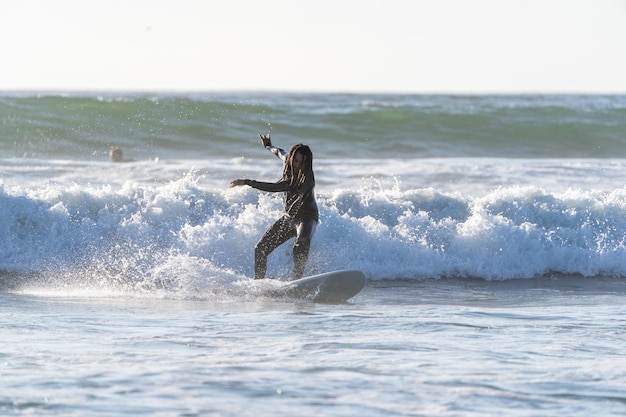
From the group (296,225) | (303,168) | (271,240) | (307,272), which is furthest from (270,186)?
(307,272)

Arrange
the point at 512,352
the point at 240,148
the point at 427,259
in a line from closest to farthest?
1. the point at 512,352
2. the point at 427,259
3. the point at 240,148

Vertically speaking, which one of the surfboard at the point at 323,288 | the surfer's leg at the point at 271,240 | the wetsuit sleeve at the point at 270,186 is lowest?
the surfboard at the point at 323,288

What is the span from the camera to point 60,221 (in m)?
14.5

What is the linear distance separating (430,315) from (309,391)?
340 centimetres

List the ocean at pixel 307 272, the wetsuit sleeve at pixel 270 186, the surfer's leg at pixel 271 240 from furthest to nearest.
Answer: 1. the surfer's leg at pixel 271 240
2. the wetsuit sleeve at pixel 270 186
3. the ocean at pixel 307 272

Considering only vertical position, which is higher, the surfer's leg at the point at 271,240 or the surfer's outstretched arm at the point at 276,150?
the surfer's outstretched arm at the point at 276,150

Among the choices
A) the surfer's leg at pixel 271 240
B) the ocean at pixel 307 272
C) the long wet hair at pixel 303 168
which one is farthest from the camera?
the surfer's leg at pixel 271 240

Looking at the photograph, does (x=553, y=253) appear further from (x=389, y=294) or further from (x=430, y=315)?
(x=430, y=315)

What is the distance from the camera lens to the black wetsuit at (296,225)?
37.4 ft

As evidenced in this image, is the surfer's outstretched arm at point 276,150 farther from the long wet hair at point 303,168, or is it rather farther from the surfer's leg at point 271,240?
the surfer's leg at point 271,240

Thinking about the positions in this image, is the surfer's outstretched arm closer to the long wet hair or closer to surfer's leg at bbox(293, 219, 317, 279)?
the long wet hair

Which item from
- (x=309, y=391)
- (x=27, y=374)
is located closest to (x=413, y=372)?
(x=309, y=391)

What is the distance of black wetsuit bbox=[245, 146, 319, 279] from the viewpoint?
11406 mm

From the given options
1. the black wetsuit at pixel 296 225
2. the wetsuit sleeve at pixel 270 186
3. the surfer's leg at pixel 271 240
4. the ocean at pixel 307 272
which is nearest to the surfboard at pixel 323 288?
the ocean at pixel 307 272
